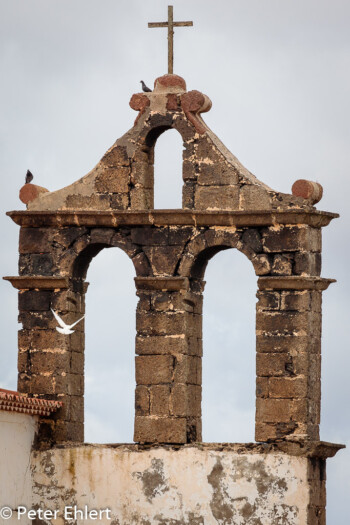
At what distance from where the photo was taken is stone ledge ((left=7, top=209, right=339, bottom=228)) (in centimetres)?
2633

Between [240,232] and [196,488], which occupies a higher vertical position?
[240,232]

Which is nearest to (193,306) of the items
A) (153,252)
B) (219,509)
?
(153,252)

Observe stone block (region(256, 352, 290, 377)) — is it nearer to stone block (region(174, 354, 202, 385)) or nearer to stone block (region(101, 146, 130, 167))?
stone block (region(174, 354, 202, 385))

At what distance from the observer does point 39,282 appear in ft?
89.3

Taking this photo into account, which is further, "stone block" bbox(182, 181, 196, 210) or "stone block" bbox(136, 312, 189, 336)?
"stone block" bbox(182, 181, 196, 210)

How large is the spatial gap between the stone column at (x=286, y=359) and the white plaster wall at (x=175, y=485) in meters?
0.42

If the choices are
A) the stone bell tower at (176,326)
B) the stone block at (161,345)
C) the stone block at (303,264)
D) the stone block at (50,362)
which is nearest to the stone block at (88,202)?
the stone bell tower at (176,326)

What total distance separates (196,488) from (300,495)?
1.30 metres

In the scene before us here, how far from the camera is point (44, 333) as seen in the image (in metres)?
27.2

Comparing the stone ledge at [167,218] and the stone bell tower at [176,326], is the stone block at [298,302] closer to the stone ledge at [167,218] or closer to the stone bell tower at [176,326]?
the stone bell tower at [176,326]

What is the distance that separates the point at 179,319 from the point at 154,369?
2.25ft

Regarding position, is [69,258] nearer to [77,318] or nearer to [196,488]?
[77,318]

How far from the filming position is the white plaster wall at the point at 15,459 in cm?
2611

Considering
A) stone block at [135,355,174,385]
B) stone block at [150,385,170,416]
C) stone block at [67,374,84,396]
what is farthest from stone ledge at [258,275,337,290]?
stone block at [67,374,84,396]
